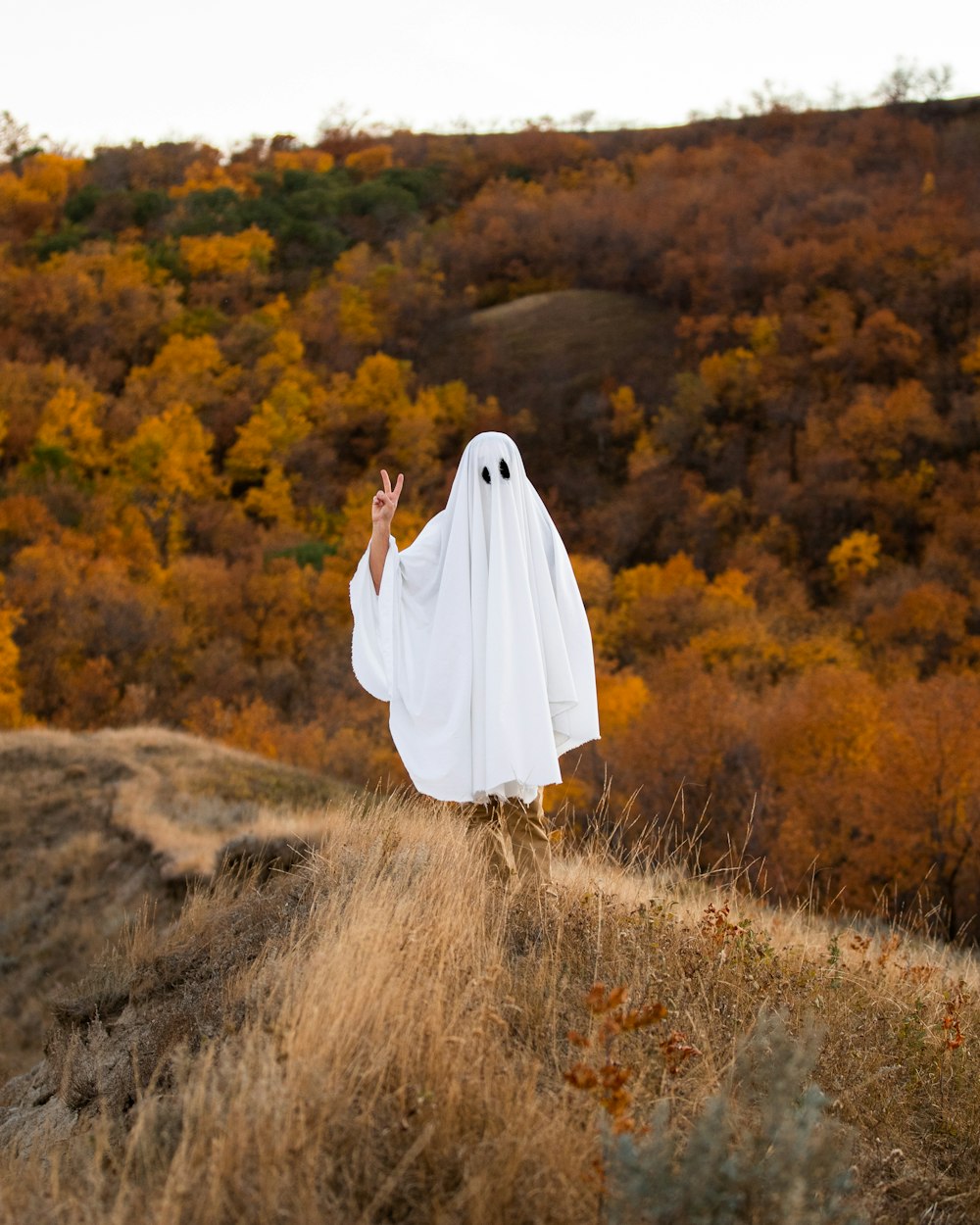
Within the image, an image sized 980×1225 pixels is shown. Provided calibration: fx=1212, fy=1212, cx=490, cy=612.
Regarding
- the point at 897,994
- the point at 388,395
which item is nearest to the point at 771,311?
the point at 388,395

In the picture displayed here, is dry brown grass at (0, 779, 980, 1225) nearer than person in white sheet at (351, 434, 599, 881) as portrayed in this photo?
Yes

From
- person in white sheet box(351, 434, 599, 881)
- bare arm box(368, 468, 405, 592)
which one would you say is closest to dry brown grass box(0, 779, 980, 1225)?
person in white sheet box(351, 434, 599, 881)

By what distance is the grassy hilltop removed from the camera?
104 inches

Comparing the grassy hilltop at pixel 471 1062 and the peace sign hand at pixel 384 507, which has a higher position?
the peace sign hand at pixel 384 507

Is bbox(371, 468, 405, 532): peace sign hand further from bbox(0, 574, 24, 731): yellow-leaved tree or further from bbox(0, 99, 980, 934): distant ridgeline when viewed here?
bbox(0, 574, 24, 731): yellow-leaved tree

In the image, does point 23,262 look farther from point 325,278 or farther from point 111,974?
point 111,974

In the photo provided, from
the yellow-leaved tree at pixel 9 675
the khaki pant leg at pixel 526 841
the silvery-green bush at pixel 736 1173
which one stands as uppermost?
the silvery-green bush at pixel 736 1173

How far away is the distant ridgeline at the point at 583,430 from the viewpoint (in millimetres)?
35500

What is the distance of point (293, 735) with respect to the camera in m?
40.0

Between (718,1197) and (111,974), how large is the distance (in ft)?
10.6

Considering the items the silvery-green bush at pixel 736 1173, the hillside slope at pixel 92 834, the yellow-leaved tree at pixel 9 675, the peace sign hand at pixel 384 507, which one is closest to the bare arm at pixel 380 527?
the peace sign hand at pixel 384 507

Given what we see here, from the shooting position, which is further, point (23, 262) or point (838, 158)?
point (838, 158)

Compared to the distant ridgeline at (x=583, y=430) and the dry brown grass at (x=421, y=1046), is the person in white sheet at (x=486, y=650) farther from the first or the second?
the distant ridgeline at (x=583, y=430)

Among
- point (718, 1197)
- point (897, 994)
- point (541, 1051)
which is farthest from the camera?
point (897, 994)
